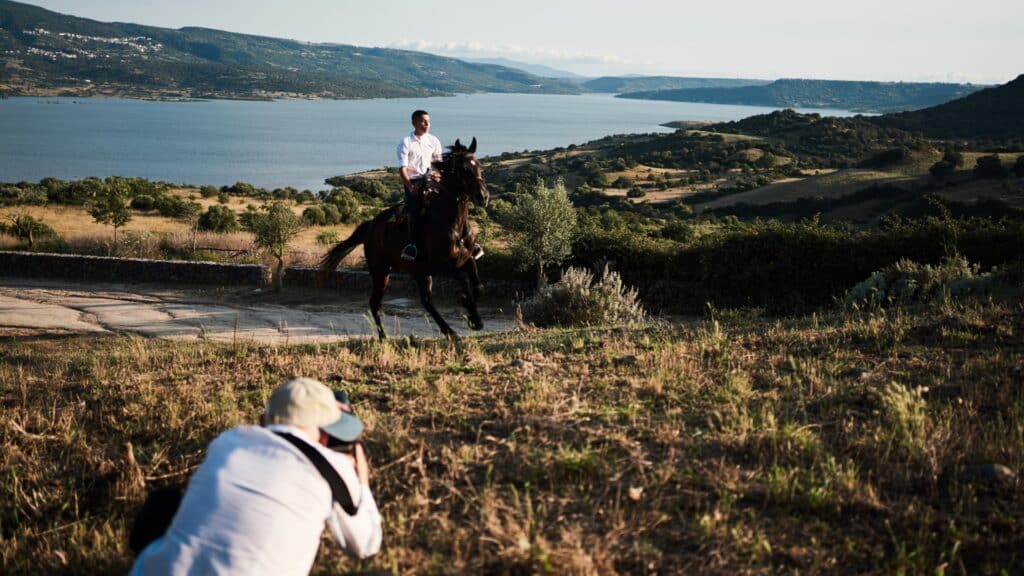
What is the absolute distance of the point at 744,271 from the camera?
19.0 m

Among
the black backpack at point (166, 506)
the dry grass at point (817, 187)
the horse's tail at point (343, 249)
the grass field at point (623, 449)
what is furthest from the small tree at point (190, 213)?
the black backpack at point (166, 506)

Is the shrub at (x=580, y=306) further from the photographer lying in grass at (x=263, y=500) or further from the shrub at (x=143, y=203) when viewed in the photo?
the shrub at (x=143, y=203)

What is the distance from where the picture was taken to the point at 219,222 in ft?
115

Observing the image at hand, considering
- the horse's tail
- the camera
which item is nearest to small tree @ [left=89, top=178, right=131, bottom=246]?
the horse's tail

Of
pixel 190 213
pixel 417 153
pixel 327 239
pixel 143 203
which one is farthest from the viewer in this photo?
pixel 143 203

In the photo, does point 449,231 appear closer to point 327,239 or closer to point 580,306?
point 580,306

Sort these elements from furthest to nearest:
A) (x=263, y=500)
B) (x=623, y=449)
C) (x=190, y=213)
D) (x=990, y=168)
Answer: (x=990, y=168) < (x=190, y=213) < (x=623, y=449) < (x=263, y=500)

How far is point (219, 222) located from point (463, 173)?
25.5m

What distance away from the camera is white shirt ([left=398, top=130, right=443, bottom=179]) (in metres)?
12.8

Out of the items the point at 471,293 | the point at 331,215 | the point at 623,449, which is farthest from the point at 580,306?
the point at 331,215

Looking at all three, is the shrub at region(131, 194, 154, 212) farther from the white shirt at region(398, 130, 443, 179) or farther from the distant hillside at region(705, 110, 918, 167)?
the distant hillside at region(705, 110, 918, 167)

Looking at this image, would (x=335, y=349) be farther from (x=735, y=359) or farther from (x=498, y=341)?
(x=735, y=359)

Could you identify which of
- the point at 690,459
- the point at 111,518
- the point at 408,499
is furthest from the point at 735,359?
the point at 111,518

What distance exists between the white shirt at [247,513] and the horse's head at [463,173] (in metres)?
8.60
